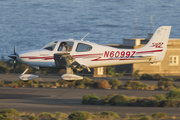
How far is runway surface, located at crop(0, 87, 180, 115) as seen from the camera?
65.6 feet

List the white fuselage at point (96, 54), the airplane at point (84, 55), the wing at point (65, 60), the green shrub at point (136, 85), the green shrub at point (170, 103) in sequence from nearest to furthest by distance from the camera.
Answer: the green shrub at point (170, 103) → the wing at point (65, 60) → the airplane at point (84, 55) → the white fuselage at point (96, 54) → the green shrub at point (136, 85)

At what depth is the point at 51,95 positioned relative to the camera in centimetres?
2605

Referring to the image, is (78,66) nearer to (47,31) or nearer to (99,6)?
(47,31)

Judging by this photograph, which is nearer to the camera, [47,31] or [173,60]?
[173,60]

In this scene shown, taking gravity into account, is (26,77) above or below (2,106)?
above

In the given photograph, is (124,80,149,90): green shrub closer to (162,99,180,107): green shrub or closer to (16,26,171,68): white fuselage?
(16,26,171,68): white fuselage

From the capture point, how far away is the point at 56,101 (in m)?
23.8

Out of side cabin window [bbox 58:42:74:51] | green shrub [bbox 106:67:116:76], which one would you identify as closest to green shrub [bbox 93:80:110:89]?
green shrub [bbox 106:67:116:76]

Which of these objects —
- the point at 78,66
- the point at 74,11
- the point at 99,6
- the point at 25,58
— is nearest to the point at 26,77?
the point at 25,58

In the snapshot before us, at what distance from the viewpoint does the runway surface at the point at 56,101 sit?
20.0 meters

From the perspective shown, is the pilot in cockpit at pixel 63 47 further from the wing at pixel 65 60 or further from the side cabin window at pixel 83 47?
the side cabin window at pixel 83 47

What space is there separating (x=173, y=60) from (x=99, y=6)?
510ft

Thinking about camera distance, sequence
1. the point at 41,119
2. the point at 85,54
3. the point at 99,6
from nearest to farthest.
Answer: the point at 41,119, the point at 85,54, the point at 99,6

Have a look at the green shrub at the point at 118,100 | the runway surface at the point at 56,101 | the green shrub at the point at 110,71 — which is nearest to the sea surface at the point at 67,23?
the green shrub at the point at 110,71
